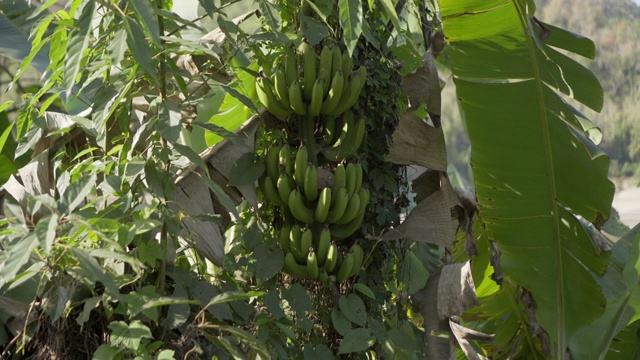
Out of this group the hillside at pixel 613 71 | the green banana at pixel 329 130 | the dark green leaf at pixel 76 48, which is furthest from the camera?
the hillside at pixel 613 71

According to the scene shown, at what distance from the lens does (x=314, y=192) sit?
1944 millimetres

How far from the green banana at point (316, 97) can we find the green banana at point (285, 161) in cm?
12

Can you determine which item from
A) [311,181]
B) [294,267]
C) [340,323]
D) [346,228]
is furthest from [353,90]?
[340,323]

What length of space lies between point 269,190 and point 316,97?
0.27 meters

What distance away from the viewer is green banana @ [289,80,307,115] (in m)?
1.92

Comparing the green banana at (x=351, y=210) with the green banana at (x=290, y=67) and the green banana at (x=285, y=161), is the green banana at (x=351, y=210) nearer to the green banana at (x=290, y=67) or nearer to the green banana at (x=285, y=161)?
the green banana at (x=285, y=161)

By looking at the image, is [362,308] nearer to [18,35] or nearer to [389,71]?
[389,71]

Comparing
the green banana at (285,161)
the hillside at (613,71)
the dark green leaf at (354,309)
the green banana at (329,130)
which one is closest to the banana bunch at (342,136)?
the green banana at (329,130)

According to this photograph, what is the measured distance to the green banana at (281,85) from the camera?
1948 mm

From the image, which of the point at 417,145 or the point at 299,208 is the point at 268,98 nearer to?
the point at 299,208

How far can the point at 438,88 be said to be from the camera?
2234 millimetres

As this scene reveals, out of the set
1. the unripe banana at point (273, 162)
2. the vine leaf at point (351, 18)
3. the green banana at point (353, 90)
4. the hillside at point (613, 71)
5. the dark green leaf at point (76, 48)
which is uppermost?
the dark green leaf at point (76, 48)

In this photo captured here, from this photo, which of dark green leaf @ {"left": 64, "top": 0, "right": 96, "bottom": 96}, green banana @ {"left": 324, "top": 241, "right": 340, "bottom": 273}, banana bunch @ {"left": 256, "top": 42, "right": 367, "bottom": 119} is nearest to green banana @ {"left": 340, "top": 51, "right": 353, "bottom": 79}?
banana bunch @ {"left": 256, "top": 42, "right": 367, "bottom": 119}

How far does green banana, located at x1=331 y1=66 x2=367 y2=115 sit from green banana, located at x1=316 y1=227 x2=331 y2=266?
32 centimetres
